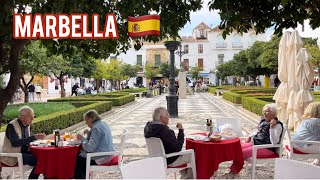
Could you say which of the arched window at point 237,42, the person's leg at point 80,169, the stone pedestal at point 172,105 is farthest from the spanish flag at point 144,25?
the arched window at point 237,42

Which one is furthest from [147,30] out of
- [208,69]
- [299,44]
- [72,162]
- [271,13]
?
[208,69]

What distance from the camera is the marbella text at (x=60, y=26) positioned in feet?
15.0

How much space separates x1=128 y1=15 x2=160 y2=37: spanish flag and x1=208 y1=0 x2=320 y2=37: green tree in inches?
32.2

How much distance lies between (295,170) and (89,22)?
332 cm

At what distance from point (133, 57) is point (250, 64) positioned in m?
30.3

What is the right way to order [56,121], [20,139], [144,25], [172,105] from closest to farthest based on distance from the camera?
[20,139], [144,25], [56,121], [172,105]

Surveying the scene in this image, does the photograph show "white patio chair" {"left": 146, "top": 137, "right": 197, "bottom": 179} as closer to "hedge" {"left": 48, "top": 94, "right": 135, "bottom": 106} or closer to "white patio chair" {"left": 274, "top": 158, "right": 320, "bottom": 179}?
"white patio chair" {"left": 274, "top": 158, "right": 320, "bottom": 179}

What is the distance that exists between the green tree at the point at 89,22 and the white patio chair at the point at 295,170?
8.95 feet

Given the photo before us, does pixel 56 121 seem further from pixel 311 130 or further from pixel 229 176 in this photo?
pixel 311 130

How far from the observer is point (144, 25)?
536 centimetres

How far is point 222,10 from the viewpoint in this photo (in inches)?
191

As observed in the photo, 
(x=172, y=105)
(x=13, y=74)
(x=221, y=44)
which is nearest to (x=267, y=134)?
(x=13, y=74)

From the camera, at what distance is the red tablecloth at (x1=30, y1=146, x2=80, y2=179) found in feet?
16.2

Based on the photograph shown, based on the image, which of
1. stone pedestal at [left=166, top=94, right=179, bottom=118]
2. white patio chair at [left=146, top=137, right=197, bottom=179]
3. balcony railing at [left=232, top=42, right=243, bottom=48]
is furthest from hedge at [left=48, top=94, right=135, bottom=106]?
balcony railing at [left=232, top=42, right=243, bottom=48]
